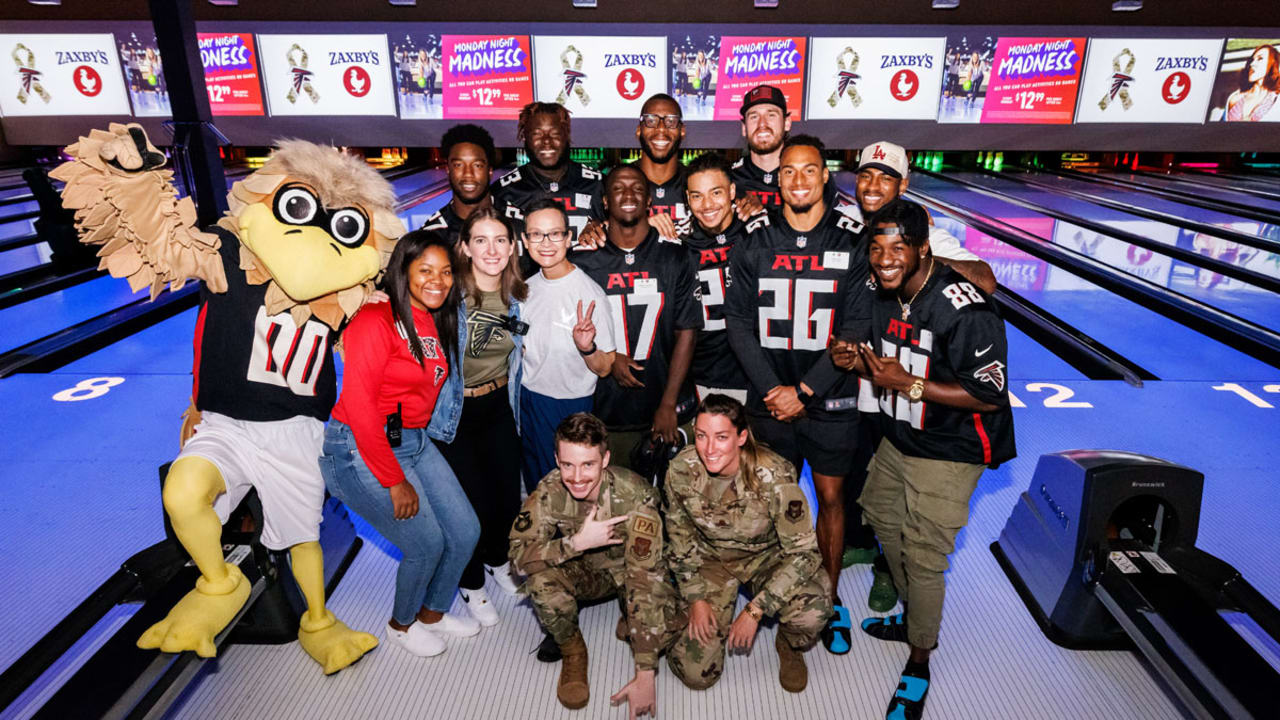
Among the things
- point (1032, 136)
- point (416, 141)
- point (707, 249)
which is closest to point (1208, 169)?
point (1032, 136)

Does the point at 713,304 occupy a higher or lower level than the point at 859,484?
higher

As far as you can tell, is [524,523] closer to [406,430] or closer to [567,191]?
[406,430]

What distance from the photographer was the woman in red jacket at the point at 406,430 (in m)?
1.76

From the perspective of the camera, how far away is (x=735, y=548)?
201 cm

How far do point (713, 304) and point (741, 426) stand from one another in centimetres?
64

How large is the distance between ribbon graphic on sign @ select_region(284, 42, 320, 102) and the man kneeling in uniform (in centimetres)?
1093

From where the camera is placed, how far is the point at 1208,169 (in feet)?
41.8

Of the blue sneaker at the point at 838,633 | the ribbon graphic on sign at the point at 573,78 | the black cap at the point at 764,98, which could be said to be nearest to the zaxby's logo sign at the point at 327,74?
the ribbon graphic on sign at the point at 573,78

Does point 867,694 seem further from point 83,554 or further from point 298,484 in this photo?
Answer: point 83,554

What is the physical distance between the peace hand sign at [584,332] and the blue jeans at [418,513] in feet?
1.70

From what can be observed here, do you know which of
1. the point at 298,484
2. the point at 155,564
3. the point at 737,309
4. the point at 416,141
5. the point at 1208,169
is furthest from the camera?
the point at 1208,169

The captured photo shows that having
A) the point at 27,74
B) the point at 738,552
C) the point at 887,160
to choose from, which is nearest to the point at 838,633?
the point at 738,552

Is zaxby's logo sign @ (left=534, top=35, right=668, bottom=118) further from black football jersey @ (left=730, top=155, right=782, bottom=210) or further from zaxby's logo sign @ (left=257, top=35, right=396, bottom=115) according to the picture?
black football jersey @ (left=730, top=155, right=782, bottom=210)

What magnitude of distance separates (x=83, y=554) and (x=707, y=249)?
7.84 feet
